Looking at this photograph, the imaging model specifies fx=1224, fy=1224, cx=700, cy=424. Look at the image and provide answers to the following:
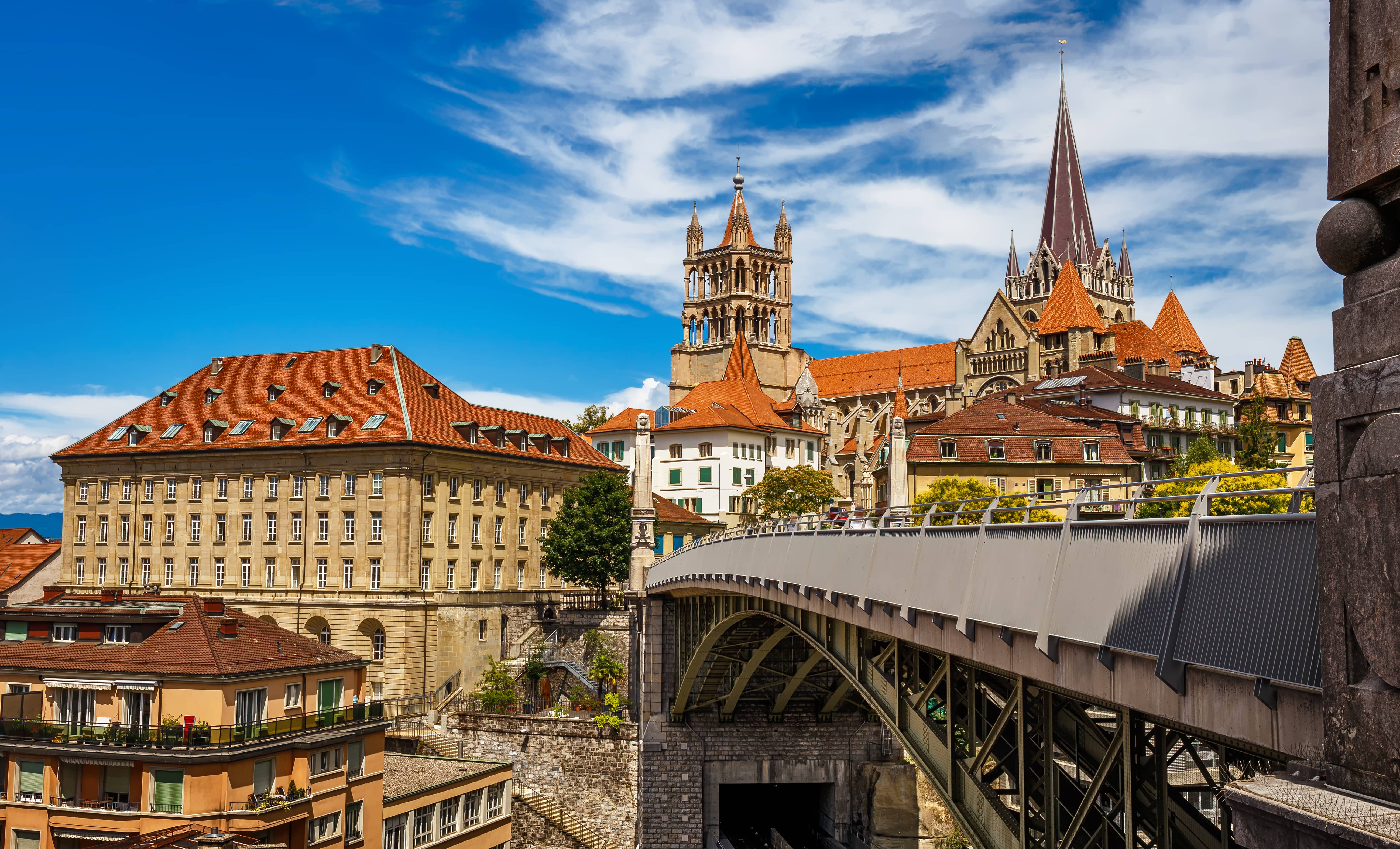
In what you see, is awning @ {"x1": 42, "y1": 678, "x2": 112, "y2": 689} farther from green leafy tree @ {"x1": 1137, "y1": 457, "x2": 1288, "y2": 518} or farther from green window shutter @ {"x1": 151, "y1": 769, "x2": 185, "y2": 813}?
green leafy tree @ {"x1": 1137, "y1": 457, "x2": 1288, "y2": 518}

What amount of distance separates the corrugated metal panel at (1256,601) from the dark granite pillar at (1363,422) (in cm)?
48

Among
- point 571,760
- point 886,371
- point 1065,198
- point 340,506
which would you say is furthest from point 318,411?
point 1065,198

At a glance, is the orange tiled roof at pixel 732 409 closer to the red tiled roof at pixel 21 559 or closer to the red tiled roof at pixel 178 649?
the red tiled roof at pixel 21 559

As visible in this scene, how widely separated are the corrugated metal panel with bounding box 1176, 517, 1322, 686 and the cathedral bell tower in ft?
432

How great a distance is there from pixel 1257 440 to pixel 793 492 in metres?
31.8

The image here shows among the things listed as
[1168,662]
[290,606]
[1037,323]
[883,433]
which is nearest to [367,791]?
[290,606]

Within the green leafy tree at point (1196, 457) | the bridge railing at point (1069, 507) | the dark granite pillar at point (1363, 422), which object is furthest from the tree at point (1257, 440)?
the dark granite pillar at point (1363, 422)

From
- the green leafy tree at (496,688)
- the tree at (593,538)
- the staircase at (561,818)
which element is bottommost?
the staircase at (561,818)

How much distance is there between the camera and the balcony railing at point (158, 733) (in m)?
38.9

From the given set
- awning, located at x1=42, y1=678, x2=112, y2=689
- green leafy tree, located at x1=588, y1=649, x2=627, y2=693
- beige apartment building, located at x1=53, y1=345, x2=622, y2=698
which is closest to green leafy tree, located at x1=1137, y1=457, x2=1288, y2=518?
green leafy tree, located at x1=588, y1=649, x2=627, y2=693

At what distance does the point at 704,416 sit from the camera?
104438mm

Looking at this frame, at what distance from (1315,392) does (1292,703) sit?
2.08 meters

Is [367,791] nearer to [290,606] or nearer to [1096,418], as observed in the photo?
[290,606]

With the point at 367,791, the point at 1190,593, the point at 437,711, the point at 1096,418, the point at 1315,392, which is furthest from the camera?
the point at 1096,418
